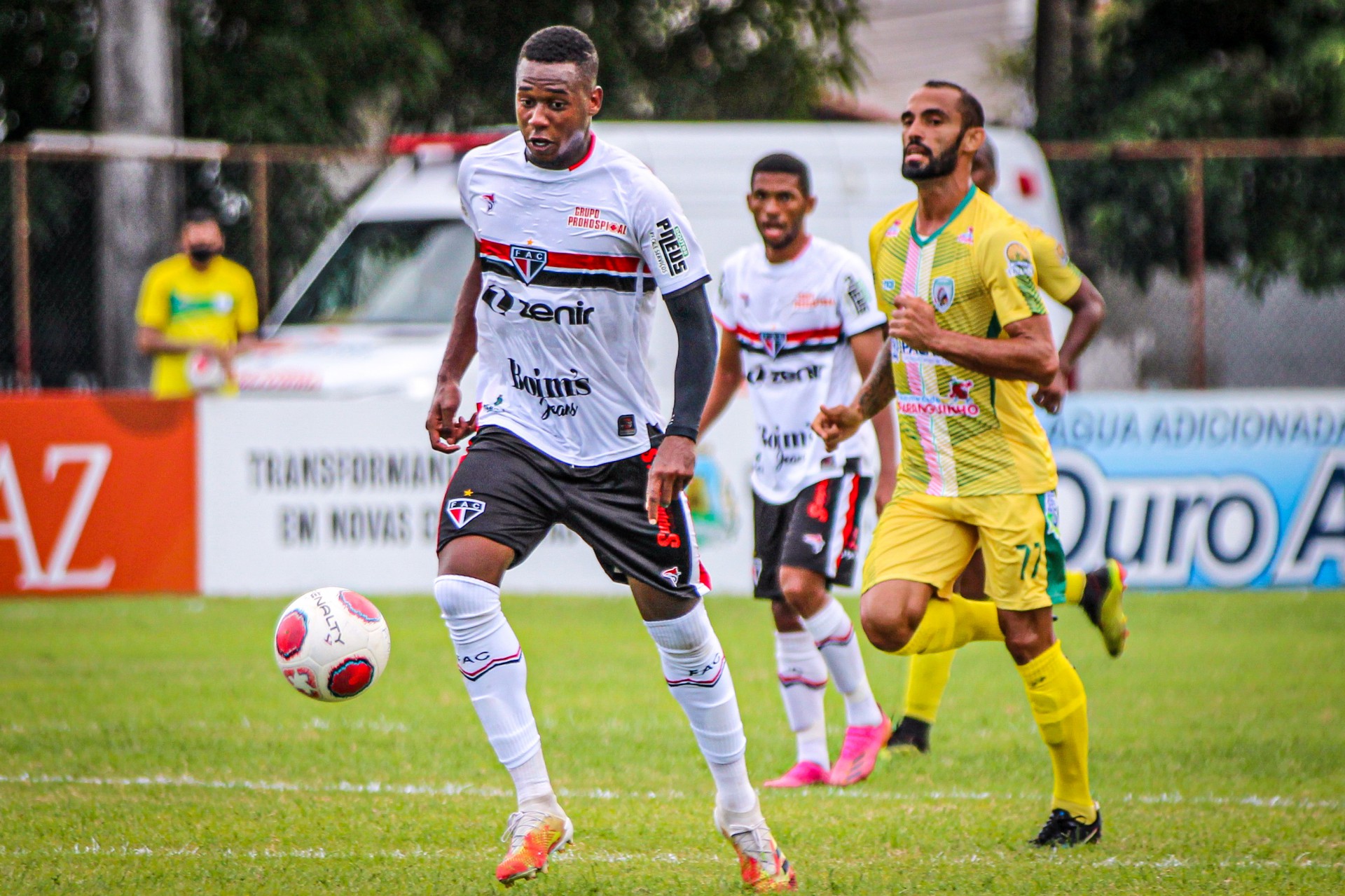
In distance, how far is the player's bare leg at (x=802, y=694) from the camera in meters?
6.73

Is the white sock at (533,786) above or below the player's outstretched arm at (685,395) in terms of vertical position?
below

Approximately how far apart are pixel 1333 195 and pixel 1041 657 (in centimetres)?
1162

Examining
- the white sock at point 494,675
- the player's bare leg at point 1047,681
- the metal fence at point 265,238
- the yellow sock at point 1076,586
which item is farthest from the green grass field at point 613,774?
the metal fence at point 265,238

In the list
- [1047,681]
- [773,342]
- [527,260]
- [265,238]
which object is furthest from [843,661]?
[265,238]

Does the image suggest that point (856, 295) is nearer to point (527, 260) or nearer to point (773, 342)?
point (773, 342)

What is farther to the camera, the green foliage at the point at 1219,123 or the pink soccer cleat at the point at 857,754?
the green foliage at the point at 1219,123

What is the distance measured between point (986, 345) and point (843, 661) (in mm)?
1932

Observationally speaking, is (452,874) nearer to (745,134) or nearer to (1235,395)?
(1235,395)

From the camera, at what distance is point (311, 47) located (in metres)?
17.7

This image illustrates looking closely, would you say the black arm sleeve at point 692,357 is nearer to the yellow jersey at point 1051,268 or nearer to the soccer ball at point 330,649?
the soccer ball at point 330,649

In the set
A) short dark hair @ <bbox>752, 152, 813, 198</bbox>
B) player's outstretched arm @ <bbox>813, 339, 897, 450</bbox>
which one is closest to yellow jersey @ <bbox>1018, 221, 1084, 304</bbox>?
player's outstretched arm @ <bbox>813, 339, 897, 450</bbox>

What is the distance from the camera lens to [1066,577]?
6039mm

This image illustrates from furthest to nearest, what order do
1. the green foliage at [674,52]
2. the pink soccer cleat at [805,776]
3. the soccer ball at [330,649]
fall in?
the green foliage at [674,52], the pink soccer cleat at [805,776], the soccer ball at [330,649]

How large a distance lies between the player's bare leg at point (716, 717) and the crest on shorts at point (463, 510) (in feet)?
1.63
